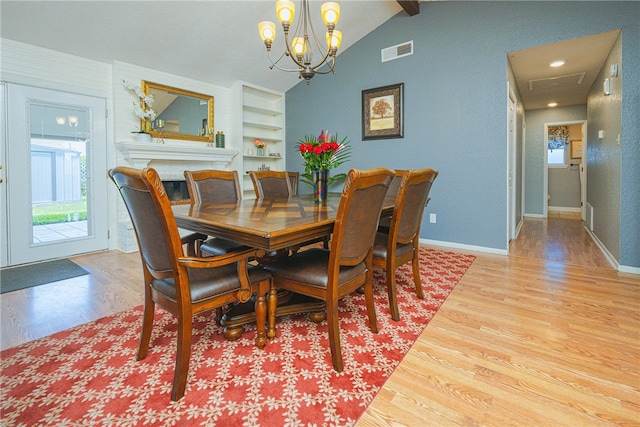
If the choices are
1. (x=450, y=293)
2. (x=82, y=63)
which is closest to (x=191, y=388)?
(x=450, y=293)

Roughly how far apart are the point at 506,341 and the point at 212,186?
2.31 m

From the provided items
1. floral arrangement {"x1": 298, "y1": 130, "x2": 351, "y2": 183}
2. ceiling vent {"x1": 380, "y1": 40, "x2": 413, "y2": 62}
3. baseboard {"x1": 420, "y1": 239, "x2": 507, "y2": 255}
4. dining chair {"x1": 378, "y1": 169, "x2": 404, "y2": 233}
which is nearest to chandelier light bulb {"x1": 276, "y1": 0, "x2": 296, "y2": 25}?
floral arrangement {"x1": 298, "y1": 130, "x2": 351, "y2": 183}

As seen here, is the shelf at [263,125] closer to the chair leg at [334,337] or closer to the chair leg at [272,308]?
the chair leg at [272,308]

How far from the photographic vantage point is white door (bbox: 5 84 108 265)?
332 centimetres

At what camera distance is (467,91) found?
3852mm

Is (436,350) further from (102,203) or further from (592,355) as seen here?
(102,203)

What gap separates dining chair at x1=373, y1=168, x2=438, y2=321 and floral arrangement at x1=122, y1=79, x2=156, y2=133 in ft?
11.5

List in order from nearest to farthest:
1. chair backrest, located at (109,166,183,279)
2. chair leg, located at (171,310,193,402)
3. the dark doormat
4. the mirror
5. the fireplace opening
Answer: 1. chair backrest, located at (109,166,183,279)
2. chair leg, located at (171,310,193,402)
3. the dark doormat
4. the mirror
5. the fireplace opening

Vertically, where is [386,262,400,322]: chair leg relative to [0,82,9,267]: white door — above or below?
below

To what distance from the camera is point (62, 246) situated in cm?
367

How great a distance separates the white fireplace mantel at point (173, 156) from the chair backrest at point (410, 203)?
337 cm

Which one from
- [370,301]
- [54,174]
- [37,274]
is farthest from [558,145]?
[37,274]

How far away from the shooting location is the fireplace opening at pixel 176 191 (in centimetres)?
451

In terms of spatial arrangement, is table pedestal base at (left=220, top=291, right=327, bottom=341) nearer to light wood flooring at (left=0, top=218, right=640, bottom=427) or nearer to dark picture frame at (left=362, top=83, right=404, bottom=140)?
light wood flooring at (left=0, top=218, right=640, bottom=427)
